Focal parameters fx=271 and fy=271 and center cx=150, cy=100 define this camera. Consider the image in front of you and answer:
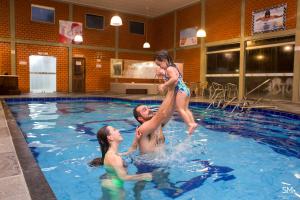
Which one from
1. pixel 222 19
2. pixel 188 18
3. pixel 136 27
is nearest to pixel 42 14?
pixel 136 27

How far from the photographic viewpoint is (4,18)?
13719 mm

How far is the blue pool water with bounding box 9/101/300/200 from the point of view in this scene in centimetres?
275

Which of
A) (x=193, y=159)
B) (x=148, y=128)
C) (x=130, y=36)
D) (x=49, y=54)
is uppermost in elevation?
(x=130, y=36)

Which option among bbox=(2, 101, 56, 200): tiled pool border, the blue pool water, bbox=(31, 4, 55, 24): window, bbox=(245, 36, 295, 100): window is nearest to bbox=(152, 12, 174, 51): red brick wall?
bbox=(245, 36, 295, 100): window

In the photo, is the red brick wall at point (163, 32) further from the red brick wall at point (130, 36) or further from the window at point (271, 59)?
the window at point (271, 59)

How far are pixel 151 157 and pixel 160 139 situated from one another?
0.27m

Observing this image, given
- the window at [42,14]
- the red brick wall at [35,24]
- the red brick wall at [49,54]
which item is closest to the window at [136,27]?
the red brick wall at [35,24]

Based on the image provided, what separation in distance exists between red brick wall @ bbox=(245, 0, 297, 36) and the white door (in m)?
10.4

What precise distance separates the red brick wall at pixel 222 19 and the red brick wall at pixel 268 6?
488mm

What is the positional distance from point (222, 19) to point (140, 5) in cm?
475

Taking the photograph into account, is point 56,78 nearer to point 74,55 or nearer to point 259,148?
point 74,55

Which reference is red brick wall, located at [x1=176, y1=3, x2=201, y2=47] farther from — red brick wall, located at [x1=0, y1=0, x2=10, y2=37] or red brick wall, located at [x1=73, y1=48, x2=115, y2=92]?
red brick wall, located at [x1=0, y1=0, x2=10, y2=37]

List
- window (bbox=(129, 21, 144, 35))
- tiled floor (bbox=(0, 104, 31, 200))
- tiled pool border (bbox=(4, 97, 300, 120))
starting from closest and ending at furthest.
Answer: tiled floor (bbox=(0, 104, 31, 200)) < tiled pool border (bbox=(4, 97, 300, 120)) < window (bbox=(129, 21, 144, 35))

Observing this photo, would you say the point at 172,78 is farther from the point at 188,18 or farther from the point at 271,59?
the point at 188,18
